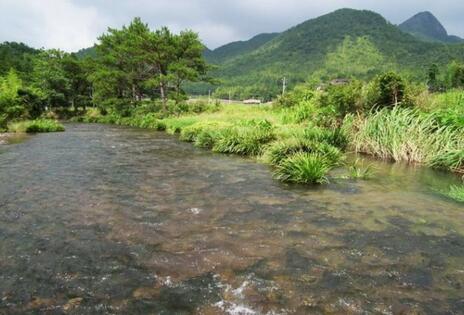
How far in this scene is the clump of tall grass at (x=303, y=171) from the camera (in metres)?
9.16

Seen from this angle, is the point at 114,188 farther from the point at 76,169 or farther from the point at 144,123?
the point at 144,123

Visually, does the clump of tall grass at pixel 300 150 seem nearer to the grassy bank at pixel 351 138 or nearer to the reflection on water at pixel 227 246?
the grassy bank at pixel 351 138

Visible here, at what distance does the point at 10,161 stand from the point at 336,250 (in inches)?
448

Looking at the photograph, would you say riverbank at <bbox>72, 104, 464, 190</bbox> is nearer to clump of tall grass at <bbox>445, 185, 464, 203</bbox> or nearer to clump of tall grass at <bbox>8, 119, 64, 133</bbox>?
clump of tall grass at <bbox>445, 185, 464, 203</bbox>

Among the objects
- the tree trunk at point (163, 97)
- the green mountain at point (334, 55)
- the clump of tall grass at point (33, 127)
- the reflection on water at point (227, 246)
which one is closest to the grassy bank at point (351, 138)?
the reflection on water at point (227, 246)

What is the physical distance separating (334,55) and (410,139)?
11337 cm

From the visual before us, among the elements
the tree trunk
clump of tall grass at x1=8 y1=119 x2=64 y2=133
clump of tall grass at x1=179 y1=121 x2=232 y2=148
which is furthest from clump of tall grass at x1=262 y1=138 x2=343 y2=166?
the tree trunk

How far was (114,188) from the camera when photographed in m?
8.70

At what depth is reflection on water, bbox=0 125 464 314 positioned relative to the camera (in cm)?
380

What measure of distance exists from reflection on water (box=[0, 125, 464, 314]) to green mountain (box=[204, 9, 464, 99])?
84007 mm

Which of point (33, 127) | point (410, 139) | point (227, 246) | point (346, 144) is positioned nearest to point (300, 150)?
point (410, 139)

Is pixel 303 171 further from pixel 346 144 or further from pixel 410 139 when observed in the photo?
pixel 346 144

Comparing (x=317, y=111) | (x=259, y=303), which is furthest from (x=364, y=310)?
(x=317, y=111)

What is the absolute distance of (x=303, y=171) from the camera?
9.18 metres
